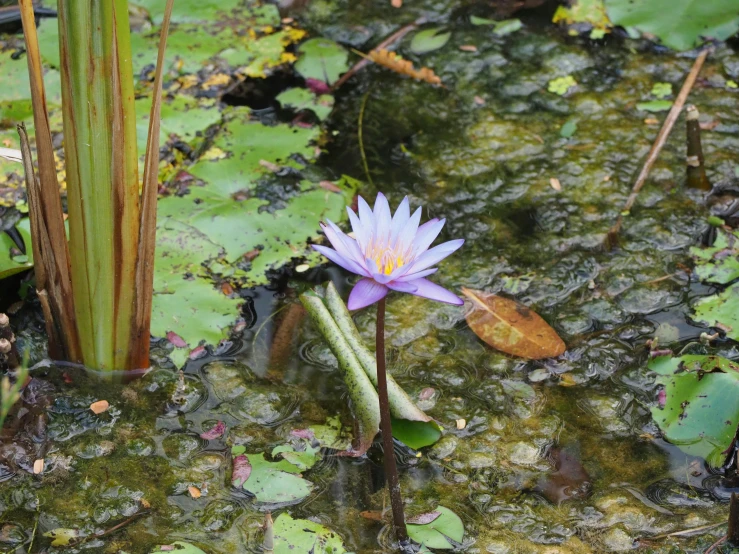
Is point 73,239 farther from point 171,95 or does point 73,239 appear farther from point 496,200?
point 496,200

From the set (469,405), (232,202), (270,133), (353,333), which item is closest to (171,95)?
(270,133)

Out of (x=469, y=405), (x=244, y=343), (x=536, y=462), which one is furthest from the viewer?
(x=244, y=343)

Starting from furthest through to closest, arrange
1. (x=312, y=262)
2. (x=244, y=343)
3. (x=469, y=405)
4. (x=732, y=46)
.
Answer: (x=732, y=46)
(x=312, y=262)
(x=244, y=343)
(x=469, y=405)

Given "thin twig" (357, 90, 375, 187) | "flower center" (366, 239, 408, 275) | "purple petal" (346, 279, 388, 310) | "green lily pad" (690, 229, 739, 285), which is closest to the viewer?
"purple petal" (346, 279, 388, 310)

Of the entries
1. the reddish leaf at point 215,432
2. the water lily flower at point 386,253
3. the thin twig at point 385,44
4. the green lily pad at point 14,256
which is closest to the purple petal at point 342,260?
the water lily flower at point 386,253

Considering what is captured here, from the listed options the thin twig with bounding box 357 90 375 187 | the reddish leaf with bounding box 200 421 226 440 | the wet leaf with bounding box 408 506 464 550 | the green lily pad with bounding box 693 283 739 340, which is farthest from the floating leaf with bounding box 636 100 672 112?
the reddish leaf with bounding box 200 421 226 440

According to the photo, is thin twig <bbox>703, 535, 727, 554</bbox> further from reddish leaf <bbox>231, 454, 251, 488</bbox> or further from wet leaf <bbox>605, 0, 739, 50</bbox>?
wet leaf <bbox>605, 0, 739, 50</bbox>

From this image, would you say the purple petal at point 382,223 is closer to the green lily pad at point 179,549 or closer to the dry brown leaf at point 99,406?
the green lily pad at point 179,549
